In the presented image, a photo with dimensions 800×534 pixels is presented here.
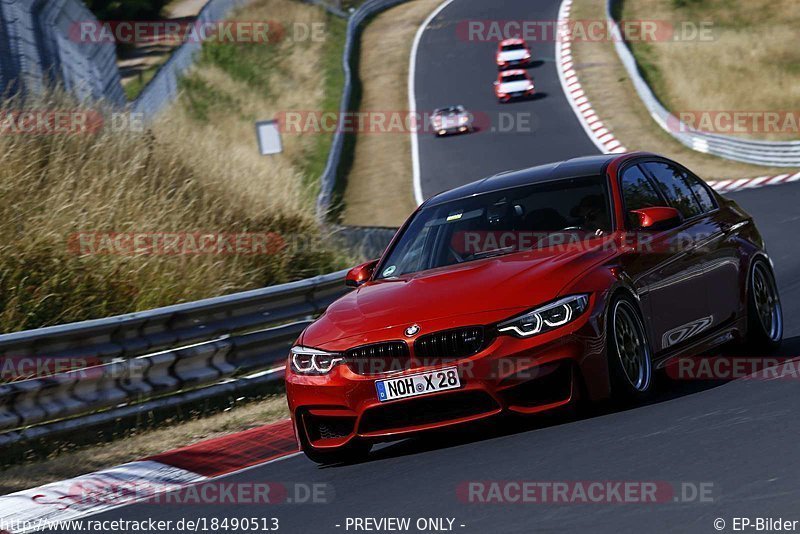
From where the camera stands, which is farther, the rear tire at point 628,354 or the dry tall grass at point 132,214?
the dry tall grass at point 132,214

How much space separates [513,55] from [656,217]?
40337mm

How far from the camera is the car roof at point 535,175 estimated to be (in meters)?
8.01

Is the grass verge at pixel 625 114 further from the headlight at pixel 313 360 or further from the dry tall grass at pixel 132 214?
the headlight at pixel 313 360

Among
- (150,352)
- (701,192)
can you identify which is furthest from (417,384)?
(150,352)

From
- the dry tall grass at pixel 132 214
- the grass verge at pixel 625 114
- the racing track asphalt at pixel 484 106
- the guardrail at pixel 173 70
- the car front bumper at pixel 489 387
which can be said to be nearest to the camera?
the car front bumper at pixel 489 387

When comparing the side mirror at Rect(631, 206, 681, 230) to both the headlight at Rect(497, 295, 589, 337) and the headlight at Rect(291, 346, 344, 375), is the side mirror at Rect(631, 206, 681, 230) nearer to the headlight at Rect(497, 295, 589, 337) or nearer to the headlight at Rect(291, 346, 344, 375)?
the headlight at Rect(497, 295, 589, 337)

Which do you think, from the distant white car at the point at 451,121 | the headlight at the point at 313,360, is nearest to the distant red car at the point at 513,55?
the distant white car at the point at 451,121

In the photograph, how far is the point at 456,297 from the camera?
268 inches

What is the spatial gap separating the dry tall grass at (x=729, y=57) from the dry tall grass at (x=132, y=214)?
2536 cm

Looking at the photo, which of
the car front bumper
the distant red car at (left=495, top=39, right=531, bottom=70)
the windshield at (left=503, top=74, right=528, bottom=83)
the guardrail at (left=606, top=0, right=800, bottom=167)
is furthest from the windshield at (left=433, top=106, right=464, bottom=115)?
the car front bumper

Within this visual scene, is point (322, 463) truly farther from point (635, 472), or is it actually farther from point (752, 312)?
point (752, 312)

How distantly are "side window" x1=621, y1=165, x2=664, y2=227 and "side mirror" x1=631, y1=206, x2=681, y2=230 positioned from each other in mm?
130

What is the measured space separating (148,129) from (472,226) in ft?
25.7

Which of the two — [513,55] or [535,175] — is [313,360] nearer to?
[535,175]
